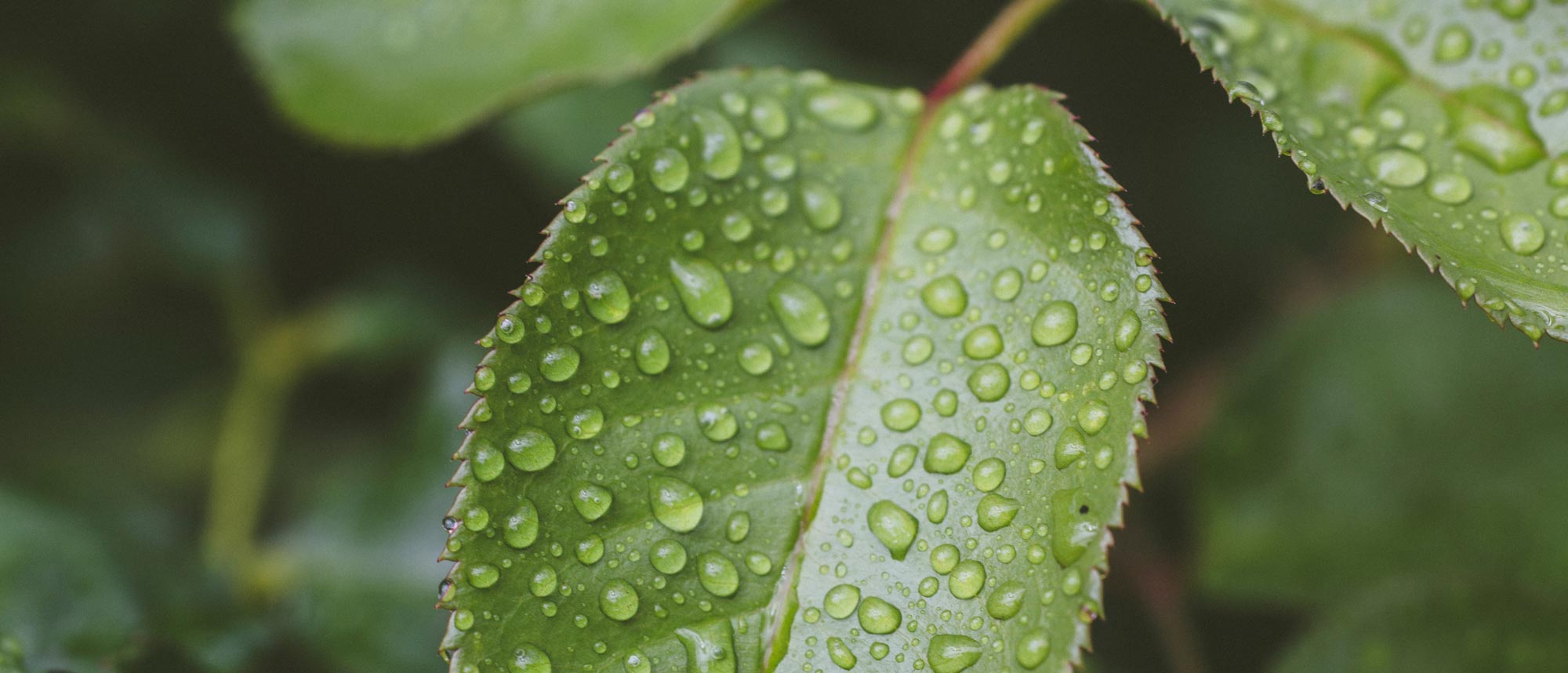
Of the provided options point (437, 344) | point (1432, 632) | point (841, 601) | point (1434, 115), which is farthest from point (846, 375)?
point (437, 344)

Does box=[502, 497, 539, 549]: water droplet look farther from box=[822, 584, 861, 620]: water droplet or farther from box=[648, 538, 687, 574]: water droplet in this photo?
box=[822, 584, 861, 620]: water droplet

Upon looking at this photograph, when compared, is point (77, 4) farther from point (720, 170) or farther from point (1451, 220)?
point (1451, 220)

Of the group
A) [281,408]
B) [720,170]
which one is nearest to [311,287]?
[281,408]

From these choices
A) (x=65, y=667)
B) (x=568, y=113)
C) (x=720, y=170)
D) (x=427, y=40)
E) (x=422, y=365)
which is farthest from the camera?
(x=422, y=365)

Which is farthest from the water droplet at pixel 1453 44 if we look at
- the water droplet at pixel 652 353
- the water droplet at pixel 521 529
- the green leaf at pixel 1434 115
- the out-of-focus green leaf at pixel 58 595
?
the out-of-focus green leaf at pixel 58 595

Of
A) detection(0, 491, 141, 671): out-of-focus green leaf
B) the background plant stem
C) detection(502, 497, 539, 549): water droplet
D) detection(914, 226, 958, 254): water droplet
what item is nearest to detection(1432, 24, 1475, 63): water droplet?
the background plant stem

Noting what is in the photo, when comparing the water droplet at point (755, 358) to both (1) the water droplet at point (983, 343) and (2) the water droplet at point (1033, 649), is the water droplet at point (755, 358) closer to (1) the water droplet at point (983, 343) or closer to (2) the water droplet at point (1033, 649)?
(1) the water droplet at point (983, 343)

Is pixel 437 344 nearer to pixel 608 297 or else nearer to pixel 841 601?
pixel 608 297
